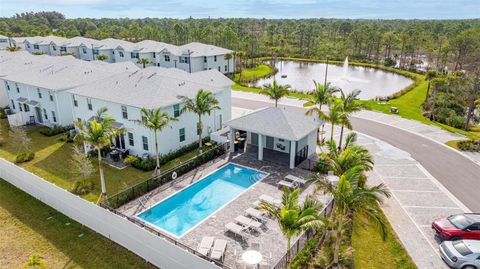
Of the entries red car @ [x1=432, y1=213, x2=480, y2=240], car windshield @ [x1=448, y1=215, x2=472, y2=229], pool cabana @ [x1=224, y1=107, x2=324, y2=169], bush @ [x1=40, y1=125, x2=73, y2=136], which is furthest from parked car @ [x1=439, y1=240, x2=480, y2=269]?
bush @ [x1=40, y1=125, x2=73, y2=136]

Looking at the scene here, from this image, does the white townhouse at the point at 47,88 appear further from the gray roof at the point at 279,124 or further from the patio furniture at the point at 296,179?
the patio furniture at the point at 296,179

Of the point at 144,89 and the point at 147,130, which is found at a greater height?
the point at 144,89

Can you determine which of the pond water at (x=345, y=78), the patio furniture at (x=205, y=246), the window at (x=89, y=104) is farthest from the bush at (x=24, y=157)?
the pond water at (x=345, y=78)

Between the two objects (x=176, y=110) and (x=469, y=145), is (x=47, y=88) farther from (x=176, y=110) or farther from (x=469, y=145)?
(x=469, y=145)

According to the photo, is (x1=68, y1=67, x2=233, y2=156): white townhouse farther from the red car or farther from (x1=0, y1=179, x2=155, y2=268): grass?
the red car

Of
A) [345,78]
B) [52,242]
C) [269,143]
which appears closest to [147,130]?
[269,143]

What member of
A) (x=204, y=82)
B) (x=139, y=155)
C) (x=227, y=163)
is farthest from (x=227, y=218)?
(x=204, y=82)

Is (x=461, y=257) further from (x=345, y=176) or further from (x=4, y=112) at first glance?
(x=4, y=112)
